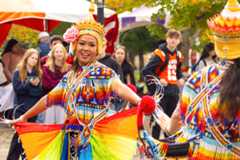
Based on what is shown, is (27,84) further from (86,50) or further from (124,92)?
(124,92)

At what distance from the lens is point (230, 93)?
397cm

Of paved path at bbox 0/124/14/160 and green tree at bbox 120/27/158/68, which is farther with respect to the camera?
green tree at bbox 120/27/158/68

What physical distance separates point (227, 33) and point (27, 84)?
209 inches

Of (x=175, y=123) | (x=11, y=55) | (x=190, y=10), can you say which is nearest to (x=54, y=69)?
(x=11, y=55)

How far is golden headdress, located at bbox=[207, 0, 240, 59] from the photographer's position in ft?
13.5

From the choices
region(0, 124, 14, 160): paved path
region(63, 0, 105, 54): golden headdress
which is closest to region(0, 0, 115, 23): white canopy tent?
region(0, 124, 14, 160): paved path

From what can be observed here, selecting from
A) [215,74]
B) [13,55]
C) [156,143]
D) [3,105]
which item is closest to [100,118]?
[156,143]

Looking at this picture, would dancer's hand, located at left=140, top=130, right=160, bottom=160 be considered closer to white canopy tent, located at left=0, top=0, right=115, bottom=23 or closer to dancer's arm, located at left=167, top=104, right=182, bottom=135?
dancer's arm, located at left=167, top=104, right=182, bottom=135

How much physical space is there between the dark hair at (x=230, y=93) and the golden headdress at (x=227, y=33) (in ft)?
0.39

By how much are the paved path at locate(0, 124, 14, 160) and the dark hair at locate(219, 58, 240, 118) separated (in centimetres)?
640

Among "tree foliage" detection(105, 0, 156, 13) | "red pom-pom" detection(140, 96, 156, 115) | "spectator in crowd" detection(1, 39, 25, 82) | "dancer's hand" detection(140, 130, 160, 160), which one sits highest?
"tree foliage" detection(105, 0, 156, 13)

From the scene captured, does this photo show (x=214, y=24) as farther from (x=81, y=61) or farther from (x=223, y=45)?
(x=81, y=61)

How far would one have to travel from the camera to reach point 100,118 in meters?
5.74

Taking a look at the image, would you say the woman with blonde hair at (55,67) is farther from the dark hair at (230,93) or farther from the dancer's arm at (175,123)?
the dark hair at (230,93)
